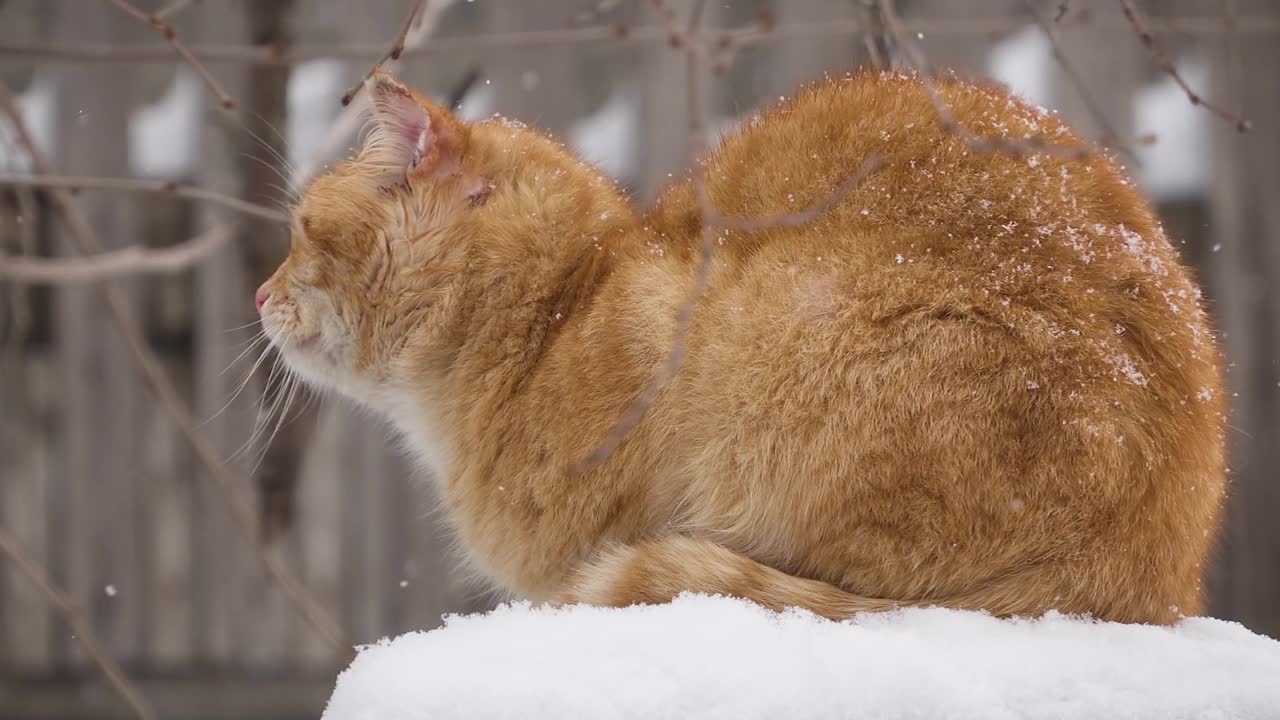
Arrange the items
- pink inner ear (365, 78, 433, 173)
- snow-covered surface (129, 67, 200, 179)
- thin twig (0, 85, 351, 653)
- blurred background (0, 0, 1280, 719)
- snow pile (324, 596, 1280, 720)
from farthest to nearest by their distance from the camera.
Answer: snow-covered surface (129, 67, 200, 179) → blurred background (0, 0, 1280, 719) → pink inner ear (365, 78, 433, 173) → thin twig (0, 85, 351, 653) → snow pile (324, 596, 1280, 720)

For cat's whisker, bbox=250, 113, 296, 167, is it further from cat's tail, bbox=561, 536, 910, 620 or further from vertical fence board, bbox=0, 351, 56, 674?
vertical fence board, bbox=0, 351, 56, 674

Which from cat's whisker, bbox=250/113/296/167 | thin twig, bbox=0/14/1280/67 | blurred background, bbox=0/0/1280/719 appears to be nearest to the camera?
thin twig, bbox=0/14/1280/67

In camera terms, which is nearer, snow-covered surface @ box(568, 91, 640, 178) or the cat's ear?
the cat's ear

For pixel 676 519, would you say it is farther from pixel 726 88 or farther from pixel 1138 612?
pixel 726 88

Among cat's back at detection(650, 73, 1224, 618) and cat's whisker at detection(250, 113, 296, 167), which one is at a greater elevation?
cat's whisker at detection(250, 113, 296, 167)

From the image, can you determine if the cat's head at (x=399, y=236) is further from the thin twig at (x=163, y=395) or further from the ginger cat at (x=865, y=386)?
the thin twig at (x=163, y=395)

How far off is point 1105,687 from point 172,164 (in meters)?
3.35

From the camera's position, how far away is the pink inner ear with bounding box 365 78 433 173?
5.50 feet

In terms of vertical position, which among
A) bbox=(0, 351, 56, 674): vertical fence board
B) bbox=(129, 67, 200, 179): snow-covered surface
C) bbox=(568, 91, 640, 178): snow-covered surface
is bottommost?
bbox=(0, 351, 56, 674): vertical fence board

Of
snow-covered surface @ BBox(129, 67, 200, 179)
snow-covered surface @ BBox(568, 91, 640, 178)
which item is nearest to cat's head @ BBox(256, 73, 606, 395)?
snow-covered surface @ BBox(568, 91, 640, 178)

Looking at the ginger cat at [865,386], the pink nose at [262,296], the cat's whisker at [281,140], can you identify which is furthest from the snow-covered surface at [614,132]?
the ginger cat at [865,386]

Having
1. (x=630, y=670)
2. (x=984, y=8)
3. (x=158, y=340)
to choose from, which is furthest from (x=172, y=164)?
(x=630, y=670)

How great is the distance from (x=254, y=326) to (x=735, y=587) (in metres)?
2.48

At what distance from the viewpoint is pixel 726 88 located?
3.55 m
